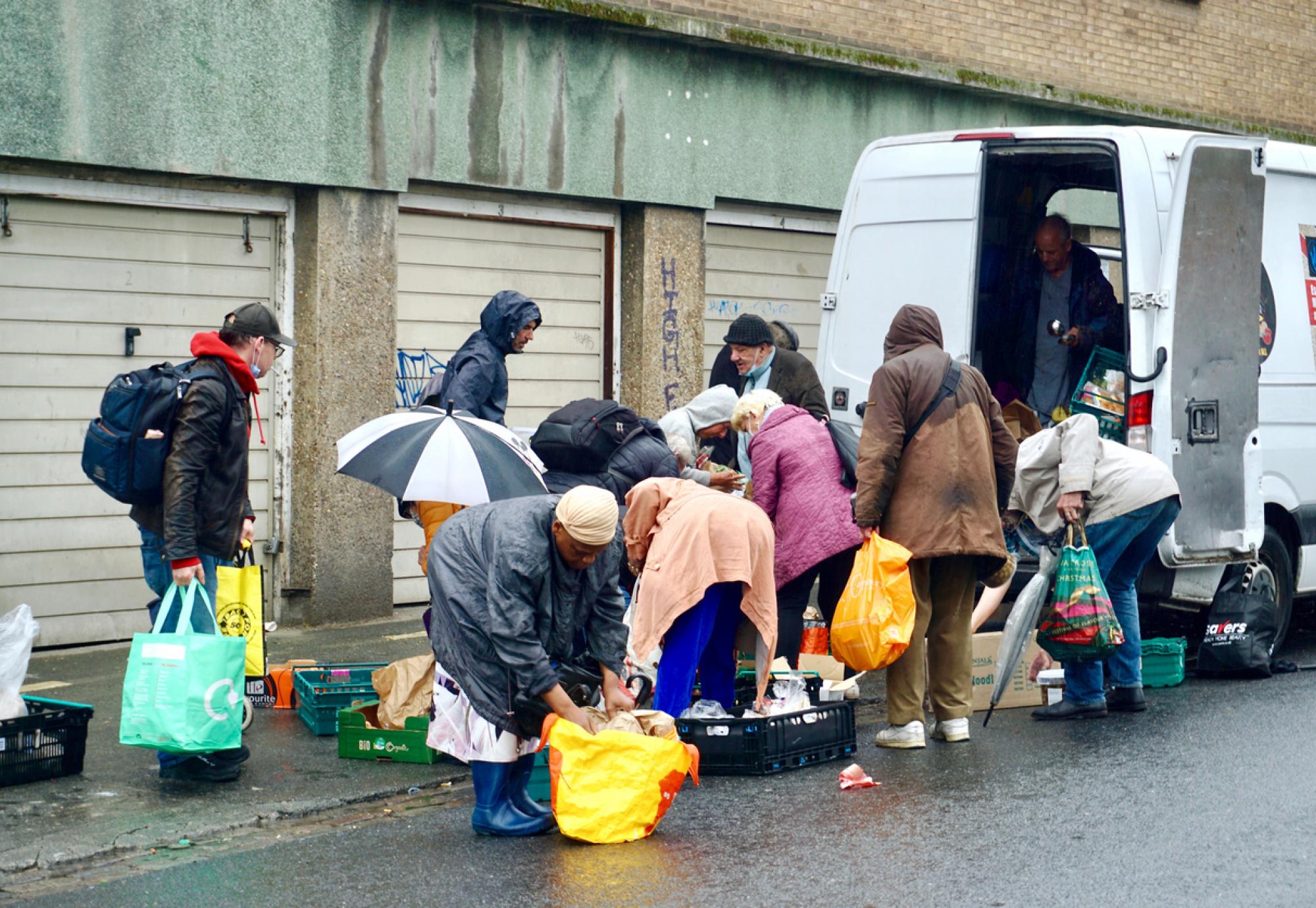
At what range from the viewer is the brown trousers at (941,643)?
6945 mm

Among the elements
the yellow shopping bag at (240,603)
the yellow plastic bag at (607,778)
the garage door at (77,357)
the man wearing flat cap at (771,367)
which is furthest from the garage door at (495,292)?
the yellow plastic bag at (607,778)

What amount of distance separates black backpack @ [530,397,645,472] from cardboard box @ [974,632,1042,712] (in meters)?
2.09

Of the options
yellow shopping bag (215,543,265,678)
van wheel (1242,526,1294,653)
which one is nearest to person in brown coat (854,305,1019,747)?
van wheel (1242,526,1294,653)

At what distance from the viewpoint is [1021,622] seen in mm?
7316

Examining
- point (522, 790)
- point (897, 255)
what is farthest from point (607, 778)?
point (897, 255)

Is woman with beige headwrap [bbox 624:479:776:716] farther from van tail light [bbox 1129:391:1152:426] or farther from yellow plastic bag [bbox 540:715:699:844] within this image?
van tail light [bbox 1129:391:1152:426]

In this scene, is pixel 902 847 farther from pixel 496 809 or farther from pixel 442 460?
pixel 442 460

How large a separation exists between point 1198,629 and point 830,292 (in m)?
2.98

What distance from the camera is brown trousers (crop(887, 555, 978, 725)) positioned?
22.8 ft

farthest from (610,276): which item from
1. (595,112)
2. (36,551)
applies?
(36,551)

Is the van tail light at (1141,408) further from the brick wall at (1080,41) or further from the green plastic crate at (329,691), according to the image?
the brick wall at (1080,41)

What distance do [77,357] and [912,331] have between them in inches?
180

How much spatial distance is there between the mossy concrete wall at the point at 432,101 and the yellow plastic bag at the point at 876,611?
4.48 metres

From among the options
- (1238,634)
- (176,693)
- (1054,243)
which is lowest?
(1238,634)
